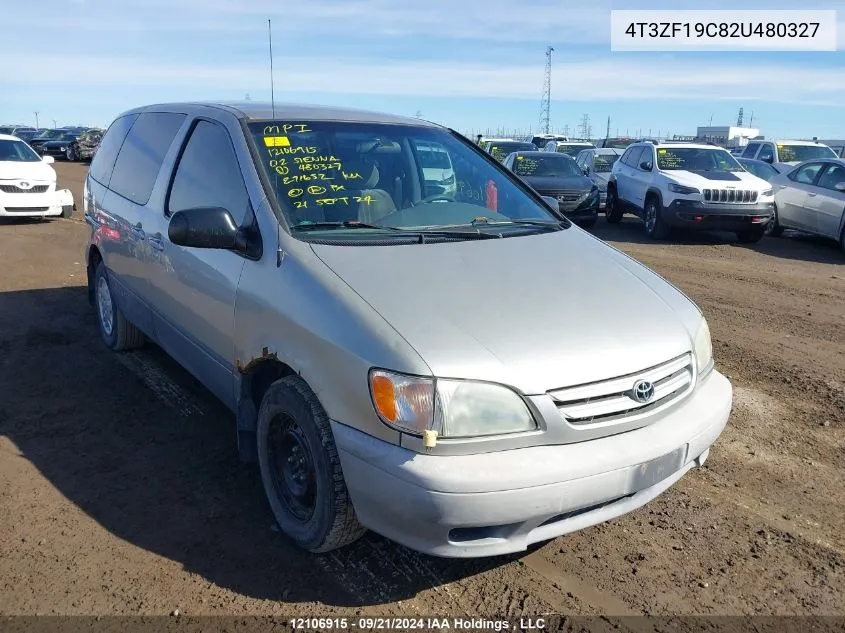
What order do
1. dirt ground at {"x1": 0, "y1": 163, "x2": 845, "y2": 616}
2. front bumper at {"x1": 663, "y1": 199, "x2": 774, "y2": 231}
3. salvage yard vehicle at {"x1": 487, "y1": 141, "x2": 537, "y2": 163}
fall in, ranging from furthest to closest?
1. salvage yard vehicle at {"x1": 487, "y1": 141, "x2": 537, "y2": 163}
2. front bumper at {"x1": 663, "y1": 199, "x2": 774, "y2": 231}
3. dirt ground at {"x1": 0, "y1": 163, "x2": 845, "y2": 616}

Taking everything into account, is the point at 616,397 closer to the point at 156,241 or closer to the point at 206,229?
the point at 206,229

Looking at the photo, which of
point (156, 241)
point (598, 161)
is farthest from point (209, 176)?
point (598, 161)

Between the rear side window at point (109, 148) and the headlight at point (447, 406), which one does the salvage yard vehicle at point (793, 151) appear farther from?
the headlight at point (447, 406)

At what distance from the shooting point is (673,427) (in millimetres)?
2771

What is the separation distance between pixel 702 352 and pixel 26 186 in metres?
13.0

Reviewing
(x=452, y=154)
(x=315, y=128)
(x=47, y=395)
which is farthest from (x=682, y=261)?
(x=47, y=395)

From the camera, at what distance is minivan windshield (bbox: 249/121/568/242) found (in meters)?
3.32

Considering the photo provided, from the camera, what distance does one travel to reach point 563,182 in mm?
13758

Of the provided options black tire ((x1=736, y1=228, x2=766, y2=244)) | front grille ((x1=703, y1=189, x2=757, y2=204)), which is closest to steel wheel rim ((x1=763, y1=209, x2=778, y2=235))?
black tire ((x1=736, y1=228, x2=766, y2=244))

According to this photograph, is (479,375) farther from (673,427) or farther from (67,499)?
(67,499)

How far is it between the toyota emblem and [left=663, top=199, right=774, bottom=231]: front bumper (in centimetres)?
1005

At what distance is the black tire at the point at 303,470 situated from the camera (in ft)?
8.82

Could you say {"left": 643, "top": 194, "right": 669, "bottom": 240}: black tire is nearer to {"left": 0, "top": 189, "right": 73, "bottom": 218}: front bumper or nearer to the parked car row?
{"left": 0, "top": 189, "right": 73, "bottom": 218}: front bumper

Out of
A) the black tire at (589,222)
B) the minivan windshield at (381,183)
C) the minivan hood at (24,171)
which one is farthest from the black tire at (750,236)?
the minivan hood at (24,171)
